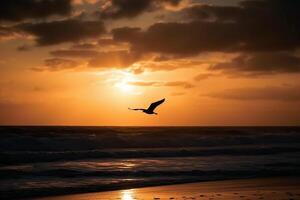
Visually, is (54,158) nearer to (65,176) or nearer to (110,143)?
(65,176)

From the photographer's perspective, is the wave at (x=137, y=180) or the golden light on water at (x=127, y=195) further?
the wave at (x=137, y=180)

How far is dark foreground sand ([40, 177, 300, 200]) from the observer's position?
1556 cm

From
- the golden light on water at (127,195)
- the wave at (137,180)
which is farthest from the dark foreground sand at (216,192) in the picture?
the wave at (137,180)

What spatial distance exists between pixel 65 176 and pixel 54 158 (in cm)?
858

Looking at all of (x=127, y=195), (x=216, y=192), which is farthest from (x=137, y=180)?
(x=216, y=192)

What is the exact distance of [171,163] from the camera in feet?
84.8

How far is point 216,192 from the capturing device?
54.5ft

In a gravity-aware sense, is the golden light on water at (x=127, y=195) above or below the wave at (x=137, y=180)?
below

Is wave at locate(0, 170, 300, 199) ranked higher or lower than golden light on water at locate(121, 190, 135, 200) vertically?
higher

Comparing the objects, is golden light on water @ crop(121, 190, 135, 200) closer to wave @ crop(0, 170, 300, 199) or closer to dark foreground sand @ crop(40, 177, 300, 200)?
dark foreground sand @ crop(40, 177, 300, 200)

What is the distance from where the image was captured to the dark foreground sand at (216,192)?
15.6 metres

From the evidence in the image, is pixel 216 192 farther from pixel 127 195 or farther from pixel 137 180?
pixel 137 180

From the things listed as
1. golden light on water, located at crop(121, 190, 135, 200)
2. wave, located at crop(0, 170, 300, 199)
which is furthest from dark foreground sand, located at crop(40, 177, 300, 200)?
wave, located at crop(0, 170, 300, 199)

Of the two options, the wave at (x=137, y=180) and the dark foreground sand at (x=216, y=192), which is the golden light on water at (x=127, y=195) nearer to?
the dark foreground sand at (x=216, y=192)
